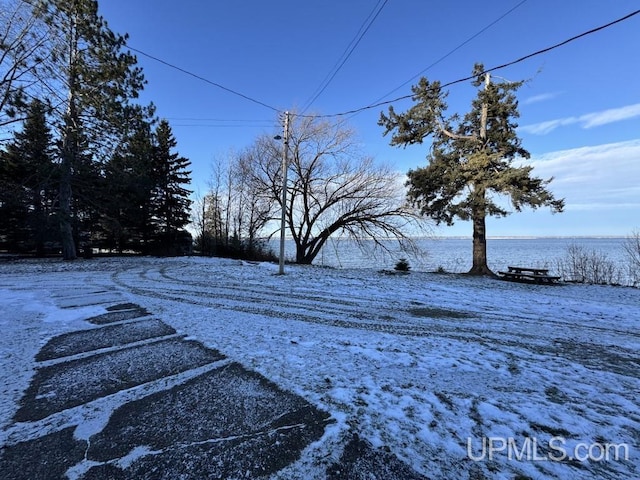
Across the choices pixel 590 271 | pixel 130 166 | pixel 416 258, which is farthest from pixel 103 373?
pixel 590 271

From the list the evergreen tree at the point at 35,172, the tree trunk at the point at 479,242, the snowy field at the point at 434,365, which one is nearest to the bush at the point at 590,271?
the tree trunk at the point at 479,242

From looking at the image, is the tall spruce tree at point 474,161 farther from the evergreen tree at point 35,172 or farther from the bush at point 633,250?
the evergreen tree at point 35,172

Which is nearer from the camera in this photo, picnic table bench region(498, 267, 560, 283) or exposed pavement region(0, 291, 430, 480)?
exposed pavement region(0, 291, 430, 480)

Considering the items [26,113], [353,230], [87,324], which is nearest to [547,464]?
[87,324]

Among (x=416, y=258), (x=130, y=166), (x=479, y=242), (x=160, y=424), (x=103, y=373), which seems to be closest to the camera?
(x=160, y=424)

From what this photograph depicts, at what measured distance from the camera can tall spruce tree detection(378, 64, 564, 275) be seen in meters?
12.3

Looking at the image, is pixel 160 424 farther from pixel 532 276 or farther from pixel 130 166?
pixel 130 166

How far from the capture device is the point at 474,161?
12.5m

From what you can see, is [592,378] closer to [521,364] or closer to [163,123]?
[521,364]

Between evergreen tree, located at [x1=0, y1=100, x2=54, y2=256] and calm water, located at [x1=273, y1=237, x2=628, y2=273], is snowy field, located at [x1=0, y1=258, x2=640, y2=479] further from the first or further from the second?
calm water, located at [x1=273, y1=237, x2=628, y2=273]

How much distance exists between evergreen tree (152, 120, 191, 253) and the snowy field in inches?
653

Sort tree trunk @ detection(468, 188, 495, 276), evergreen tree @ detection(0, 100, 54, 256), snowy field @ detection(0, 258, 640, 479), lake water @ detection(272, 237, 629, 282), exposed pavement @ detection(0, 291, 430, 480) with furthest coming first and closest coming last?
lake water @ detection(272, 237, 629, 282) → tree trunk @ detection(468, 188, 495, 276) → evergreen tree @ detection(0, 100, 54, 256) → snowy field @ detection(0, 258, 640, 479) → exposed pavement @ detection(0, 291, 430, 480)

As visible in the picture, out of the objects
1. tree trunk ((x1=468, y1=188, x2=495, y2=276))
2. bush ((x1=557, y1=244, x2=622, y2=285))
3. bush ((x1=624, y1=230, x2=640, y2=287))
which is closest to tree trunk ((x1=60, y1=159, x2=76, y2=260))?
tree trunk ((x1=468, y1=188, x2=495, y2=276))

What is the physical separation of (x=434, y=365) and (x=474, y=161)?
37.8 feet
